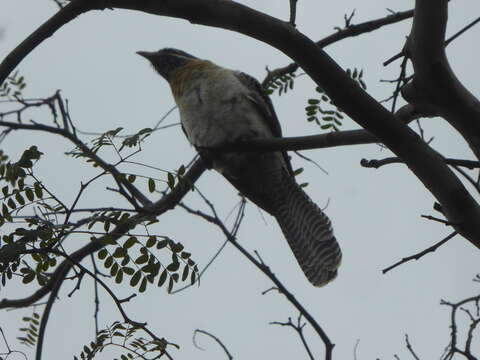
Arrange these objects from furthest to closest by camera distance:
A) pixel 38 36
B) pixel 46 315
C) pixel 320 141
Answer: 1. pixel 46 315
2. pixel 320 141
3. pixel 38 36

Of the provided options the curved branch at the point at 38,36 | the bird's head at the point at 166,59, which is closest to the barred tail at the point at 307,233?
the bird's head at the point at 166,59

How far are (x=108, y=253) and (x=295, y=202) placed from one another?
322cm

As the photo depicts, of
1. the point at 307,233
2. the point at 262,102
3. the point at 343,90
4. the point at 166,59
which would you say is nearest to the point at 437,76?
the point at 343,90

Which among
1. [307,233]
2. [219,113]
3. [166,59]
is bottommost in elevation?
[307,233]

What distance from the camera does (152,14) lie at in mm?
2494

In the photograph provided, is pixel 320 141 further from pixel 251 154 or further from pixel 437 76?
pixel 251 154

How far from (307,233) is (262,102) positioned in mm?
1147

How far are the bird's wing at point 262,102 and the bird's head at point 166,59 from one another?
0.91 meters

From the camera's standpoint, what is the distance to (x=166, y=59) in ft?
Result: 21.2

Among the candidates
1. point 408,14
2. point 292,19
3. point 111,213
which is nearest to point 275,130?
point 408,14

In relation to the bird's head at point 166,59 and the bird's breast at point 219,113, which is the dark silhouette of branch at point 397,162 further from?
the bird's head at point 166,59

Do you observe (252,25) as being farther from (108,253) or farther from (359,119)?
(108,253)

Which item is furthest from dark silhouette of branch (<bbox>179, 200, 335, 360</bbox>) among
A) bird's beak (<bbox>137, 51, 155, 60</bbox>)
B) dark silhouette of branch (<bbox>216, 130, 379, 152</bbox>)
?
bird's beak (<bbox>137, 51, 155, 60</bbox>)

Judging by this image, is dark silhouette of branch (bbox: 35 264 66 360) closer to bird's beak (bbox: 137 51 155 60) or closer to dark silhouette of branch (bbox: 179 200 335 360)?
dark silhouette of branch (bbox: 179 200 335 360)
